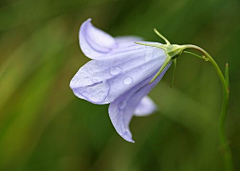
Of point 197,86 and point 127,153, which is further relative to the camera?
point 197,86

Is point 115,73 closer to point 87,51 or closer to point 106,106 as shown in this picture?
point 87,51

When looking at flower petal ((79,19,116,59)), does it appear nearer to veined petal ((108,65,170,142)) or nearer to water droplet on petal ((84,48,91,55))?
water droplet on petal ((84,48,91,55))

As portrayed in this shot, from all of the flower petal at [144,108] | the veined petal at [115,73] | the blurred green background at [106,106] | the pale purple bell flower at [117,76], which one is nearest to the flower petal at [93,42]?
the pale purple bell flower at [117,76]

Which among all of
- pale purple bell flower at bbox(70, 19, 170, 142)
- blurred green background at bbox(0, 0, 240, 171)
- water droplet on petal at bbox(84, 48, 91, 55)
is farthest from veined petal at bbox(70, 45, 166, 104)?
blurred green background at bbox(0, 0, 240, 171)

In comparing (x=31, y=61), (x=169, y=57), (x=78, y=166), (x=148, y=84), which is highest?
(x=169, y=57)

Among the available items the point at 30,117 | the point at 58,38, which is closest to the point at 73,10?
the point at 58,38

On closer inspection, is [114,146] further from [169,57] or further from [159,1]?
[169,57]
